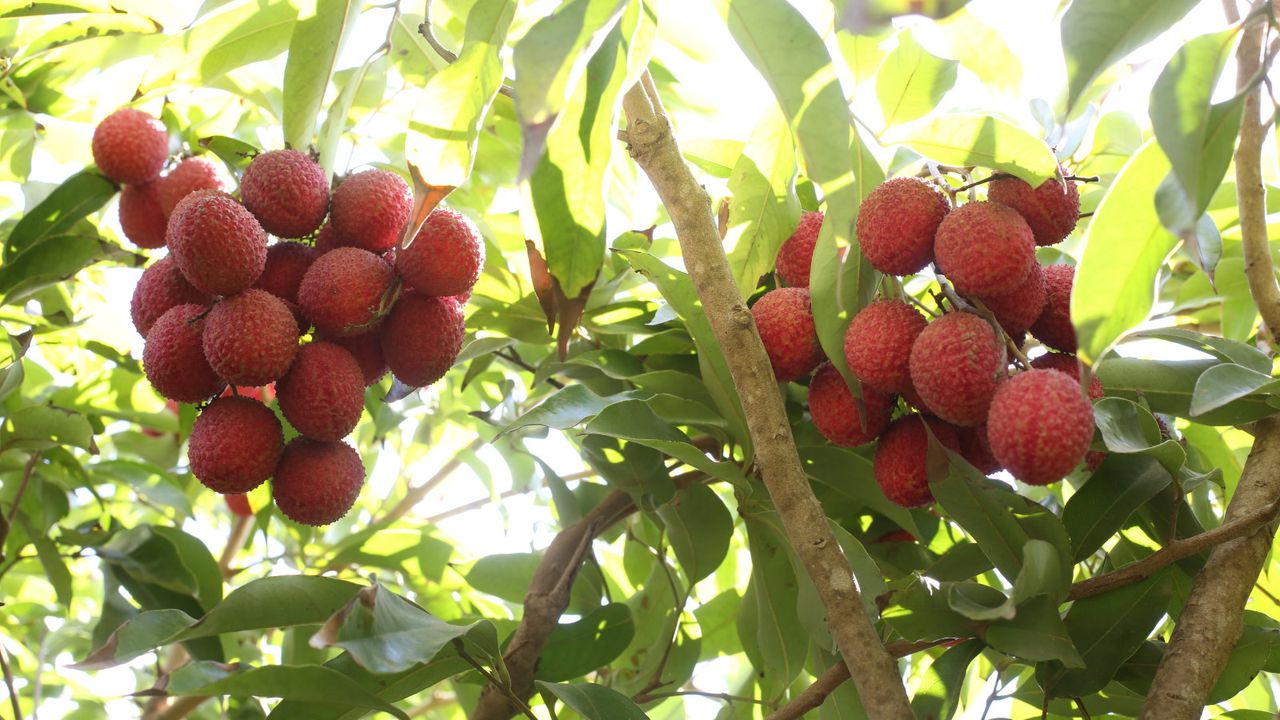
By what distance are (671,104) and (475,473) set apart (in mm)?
776

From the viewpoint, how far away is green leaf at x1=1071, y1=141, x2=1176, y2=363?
79 centimetres

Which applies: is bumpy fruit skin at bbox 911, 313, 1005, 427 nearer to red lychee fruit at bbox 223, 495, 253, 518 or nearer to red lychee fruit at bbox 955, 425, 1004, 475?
red lychee fruit at bbox 955, 425, 1004, 475

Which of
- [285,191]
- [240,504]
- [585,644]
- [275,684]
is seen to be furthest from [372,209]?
[240,504]

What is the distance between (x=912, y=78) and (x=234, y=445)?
29.9 inches

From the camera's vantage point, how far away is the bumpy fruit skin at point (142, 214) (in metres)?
1.51

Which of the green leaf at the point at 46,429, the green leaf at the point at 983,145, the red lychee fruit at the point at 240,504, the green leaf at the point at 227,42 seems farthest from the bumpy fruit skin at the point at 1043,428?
the red lychee fruit at the point at 240,504

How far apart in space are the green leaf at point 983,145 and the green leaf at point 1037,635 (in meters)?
0.37

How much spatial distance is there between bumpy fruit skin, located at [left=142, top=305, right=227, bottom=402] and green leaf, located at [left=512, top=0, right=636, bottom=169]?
0.52 meters

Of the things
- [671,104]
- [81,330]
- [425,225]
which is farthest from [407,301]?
[81,330]

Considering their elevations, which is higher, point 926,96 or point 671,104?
point 671,104

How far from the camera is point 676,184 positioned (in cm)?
103

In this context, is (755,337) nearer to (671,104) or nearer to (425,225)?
(425,225)

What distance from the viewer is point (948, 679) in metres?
1.01

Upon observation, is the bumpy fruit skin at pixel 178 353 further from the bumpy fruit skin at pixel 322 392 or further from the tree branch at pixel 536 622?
the tree branch at pixel 536 622
